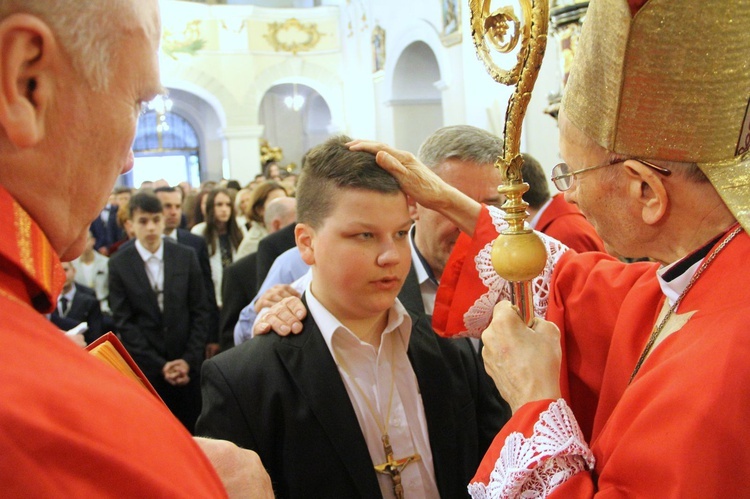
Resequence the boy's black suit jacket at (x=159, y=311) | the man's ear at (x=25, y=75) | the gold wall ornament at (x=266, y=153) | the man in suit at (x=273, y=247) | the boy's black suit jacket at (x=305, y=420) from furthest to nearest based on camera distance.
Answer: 1. the gold wall ornament at (x=266, y=153)
2. the boy's black suit jacket at (x=159, y=311)
3. the man in suit at (x=273, y=247)
4. the boy's black suit jacket at (x=305, y=420)
5. the man's ear at (x=25, y=75)

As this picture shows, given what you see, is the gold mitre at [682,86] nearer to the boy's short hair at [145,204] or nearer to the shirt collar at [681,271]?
the shirt collar at [681,271]

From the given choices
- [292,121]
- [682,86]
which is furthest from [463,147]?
[292,121]

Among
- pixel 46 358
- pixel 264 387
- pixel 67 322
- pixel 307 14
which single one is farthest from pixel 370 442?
pixel 307 14

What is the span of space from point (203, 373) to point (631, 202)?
1093mm

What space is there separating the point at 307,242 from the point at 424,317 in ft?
1.41

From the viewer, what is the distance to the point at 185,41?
55.4 ft

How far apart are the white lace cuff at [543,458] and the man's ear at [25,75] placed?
98cm

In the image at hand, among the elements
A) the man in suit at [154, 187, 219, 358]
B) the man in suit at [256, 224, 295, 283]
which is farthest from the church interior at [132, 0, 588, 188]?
the man in suit at [256, 224, 295, 283]

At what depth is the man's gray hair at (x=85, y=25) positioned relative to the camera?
766mm

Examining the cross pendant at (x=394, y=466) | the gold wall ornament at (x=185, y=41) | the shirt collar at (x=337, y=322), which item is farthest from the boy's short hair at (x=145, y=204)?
the gold wall ornament at (x=185, y=41)

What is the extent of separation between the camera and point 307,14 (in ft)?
58.3

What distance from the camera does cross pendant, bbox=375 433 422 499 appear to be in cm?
171

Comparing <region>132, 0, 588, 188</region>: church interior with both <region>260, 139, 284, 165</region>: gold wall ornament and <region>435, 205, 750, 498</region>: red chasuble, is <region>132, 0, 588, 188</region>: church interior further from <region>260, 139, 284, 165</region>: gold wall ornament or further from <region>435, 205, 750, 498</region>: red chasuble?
<region>435, 205, 750, 498</region>: red chasuble

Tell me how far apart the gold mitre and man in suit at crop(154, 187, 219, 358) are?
13.4 feet
